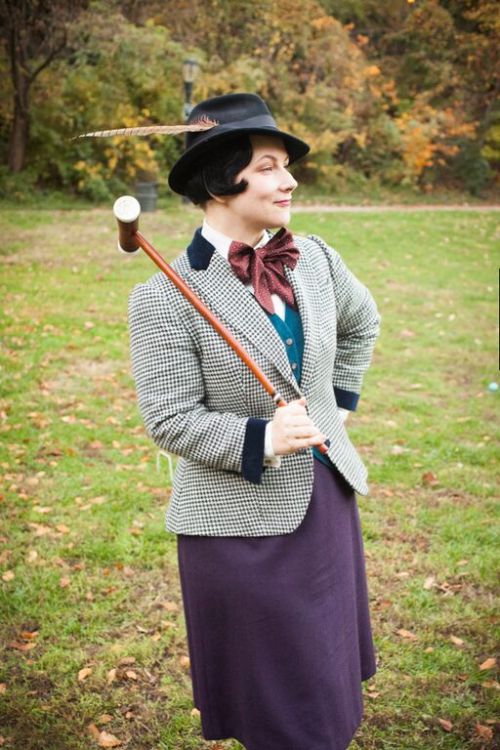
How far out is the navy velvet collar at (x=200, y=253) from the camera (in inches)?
90.9

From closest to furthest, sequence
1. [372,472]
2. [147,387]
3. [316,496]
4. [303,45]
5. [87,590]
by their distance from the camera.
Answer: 1. [147,387]
2. [316,496]
3. [87,590]
4. [372,472]
5. [303,45]

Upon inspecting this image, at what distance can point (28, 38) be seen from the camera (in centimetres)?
1738

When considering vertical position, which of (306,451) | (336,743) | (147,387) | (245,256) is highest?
(245,256)

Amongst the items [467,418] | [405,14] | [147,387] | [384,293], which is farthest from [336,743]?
[405,14]

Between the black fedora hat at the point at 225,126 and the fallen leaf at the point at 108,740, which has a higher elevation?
the black fedora hat at the point at 225,126

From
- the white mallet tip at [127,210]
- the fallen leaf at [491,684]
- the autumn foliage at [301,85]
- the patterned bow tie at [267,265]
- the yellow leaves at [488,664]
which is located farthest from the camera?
the autumn foliage at [301,85]

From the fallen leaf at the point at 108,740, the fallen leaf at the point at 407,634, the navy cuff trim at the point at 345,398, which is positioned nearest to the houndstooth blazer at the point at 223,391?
the navy cuff trim at the point at 345,398

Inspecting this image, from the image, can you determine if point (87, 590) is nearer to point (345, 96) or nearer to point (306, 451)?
point (306, 451)

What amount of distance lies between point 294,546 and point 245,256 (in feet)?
2.93

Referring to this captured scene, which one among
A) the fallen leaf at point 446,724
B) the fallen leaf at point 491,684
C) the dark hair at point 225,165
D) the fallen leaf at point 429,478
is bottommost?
the fallen leaf at point 491,684

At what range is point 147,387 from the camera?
220 centimetres

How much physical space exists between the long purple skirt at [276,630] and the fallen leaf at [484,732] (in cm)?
117

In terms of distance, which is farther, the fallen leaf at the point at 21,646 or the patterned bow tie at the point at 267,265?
the fallen leaf at the point at 21,646

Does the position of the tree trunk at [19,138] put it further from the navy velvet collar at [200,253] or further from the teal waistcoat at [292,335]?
the teal waistcoat at [292,335]
